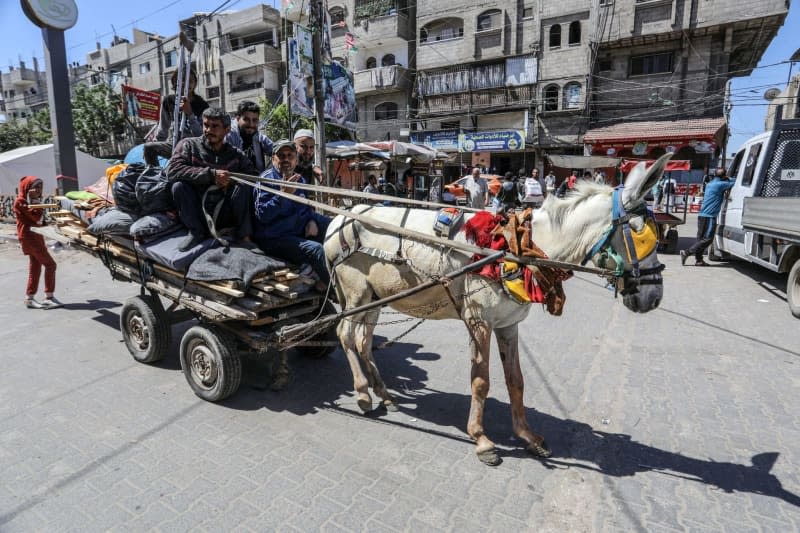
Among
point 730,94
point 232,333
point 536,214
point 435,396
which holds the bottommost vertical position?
point 435,396

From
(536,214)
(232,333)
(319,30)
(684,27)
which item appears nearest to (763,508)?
(536,214)

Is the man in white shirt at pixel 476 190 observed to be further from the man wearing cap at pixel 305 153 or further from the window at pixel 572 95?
the window at pixel 572 95

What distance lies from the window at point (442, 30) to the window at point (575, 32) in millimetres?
6376

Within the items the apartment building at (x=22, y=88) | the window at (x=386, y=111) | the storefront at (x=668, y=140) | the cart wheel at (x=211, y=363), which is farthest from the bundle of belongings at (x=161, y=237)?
the apartment building at (x=22, y=88)

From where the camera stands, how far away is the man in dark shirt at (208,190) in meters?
3.84

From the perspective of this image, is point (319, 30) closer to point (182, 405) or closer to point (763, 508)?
point (182, 405)

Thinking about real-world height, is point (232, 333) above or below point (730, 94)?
below

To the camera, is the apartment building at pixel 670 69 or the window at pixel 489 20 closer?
the apartment building at pixel 670 69

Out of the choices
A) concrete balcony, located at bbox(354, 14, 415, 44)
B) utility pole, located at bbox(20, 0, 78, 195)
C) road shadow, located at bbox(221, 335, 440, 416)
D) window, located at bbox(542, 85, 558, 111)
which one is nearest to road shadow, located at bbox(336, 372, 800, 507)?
road shadow, located at bbox(221, 335, 440, 416)

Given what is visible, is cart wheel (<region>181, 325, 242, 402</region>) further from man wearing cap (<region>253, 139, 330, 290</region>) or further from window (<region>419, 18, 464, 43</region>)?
window (<region>419, 18, 464, 43</region>)

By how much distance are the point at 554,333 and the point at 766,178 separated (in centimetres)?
514

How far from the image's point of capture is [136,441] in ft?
10.8

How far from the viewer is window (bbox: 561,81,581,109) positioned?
23672mm

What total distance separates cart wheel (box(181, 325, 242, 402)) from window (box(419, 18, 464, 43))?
90.9ft
